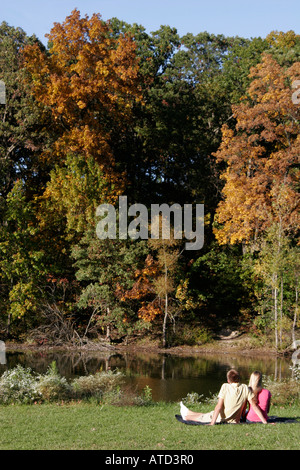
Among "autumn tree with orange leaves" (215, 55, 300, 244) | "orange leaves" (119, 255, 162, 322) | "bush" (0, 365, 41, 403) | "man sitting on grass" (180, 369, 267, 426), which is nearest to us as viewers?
"man sitting on grass" (180, 369, 267, 426)

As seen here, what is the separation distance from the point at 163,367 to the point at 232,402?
11066 millimetres

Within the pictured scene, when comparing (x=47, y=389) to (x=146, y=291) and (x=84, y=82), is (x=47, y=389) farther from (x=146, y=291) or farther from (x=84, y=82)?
(x=84, y=82)

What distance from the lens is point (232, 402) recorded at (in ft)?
27.9

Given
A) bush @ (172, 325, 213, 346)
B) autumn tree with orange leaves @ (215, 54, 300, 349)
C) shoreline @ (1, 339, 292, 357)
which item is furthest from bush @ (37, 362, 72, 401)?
autumn tree with orange leaves @ (215, 54, 300, 349)

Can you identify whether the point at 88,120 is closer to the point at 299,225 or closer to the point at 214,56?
Answer: the point at 299,225

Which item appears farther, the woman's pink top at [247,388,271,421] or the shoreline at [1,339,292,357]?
the shoreline at [1,339,292,357]

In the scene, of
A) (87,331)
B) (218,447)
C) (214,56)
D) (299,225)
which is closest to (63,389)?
(218,447)

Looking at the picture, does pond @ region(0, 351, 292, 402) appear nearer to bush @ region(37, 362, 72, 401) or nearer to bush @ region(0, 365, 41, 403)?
bush @ region(37, 362, 72, 401)

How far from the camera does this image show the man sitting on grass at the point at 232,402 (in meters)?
8.38

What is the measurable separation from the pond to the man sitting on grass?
208 inches

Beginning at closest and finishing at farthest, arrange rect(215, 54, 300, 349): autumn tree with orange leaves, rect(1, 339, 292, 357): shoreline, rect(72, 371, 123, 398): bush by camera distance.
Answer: rect(72, 371, 123, 398): bush, rect(1, 339, 292, 357): shoreline, rect(215, 54, 300, 349): autumn tree with orange leaves

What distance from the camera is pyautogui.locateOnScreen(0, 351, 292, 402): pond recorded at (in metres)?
15.8

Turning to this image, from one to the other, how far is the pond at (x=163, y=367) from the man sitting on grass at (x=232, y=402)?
17.3 ft

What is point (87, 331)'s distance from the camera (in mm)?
24125
